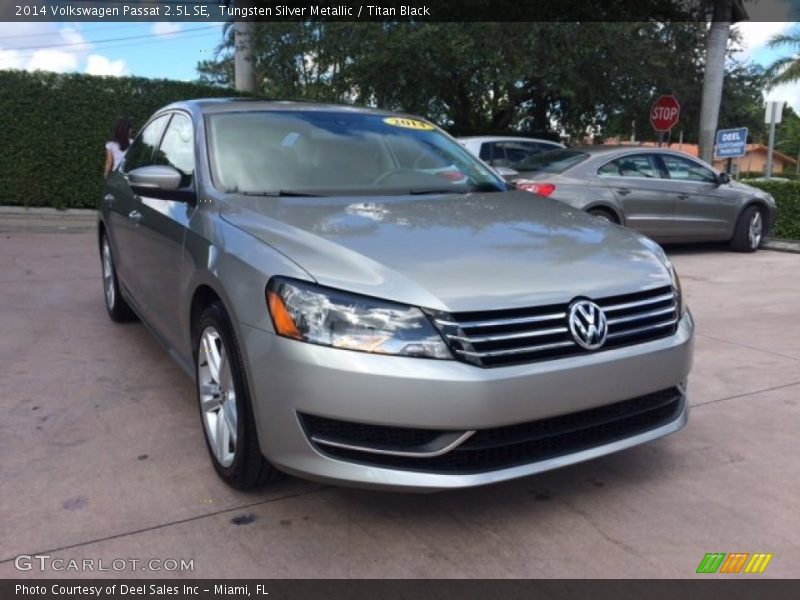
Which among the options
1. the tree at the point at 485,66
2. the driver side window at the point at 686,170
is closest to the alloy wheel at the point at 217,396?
the driver side window at the point at 686,170

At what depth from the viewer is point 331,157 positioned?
3.79 metres

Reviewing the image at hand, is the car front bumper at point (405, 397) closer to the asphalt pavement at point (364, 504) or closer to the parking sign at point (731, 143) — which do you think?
the asphalt pavement at point (364, 504)

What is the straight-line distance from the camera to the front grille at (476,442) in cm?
248

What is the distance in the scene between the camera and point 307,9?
49.0 ft

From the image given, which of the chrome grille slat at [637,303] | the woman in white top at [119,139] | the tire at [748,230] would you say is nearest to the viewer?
the chrome grille slat at [637,303]

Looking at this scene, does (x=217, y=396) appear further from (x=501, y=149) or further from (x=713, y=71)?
(x=713, y=71)

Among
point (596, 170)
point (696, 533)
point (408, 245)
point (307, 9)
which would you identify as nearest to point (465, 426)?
point (408, 245)

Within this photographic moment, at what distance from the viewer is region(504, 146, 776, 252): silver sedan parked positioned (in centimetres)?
873

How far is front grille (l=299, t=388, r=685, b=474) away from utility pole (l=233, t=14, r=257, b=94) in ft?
47.4

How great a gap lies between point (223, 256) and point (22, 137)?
10.6m

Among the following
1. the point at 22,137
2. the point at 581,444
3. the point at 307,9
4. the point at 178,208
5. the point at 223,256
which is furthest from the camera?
the point at 307,9

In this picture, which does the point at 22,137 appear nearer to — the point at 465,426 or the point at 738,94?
the point at 465,426

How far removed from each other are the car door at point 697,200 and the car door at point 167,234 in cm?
700
